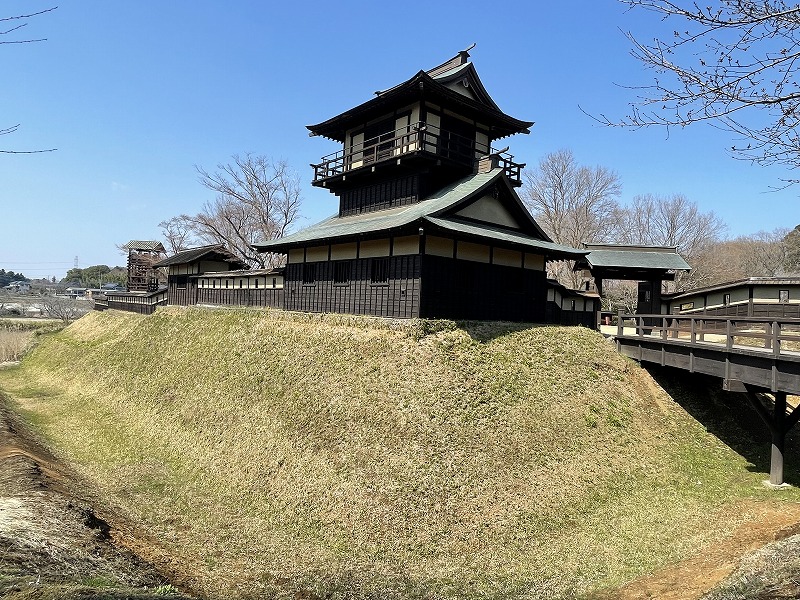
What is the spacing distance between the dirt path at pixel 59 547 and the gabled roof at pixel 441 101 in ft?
62.8

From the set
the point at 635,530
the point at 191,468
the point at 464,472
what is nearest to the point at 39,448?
the point at 191,468

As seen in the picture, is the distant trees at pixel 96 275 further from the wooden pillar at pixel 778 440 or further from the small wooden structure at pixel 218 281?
the wooden pillar at pixel 778 440

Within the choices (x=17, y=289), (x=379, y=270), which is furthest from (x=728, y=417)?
(x=17, y=289)

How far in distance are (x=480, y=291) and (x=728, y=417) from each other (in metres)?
10.3

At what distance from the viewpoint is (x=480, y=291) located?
19.2 metres

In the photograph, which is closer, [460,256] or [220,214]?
[460,256]

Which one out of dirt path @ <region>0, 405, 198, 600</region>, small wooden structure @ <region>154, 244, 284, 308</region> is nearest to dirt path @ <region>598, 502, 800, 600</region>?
dirt path @ <region>0, 405, 198, 600</region>

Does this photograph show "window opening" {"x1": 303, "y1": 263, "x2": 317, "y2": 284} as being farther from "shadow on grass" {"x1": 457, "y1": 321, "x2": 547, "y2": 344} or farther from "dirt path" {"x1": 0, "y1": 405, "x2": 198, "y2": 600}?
"dirt path" {"x1": 0, "y1": 405, "x2": 198, "y2": 600}

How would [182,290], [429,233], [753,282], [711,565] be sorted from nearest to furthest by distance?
[711,565] → [429,233] → [753,282] → [182,290]

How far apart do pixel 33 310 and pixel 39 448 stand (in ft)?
279

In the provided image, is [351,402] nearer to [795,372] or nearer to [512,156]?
[795,372]

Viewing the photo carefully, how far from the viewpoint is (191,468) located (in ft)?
48.7

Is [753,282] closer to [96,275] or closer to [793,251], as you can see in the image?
[793,251]

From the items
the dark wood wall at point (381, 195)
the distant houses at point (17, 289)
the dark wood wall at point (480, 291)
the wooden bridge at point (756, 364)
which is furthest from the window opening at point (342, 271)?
the distant houses at point (17, 289)
